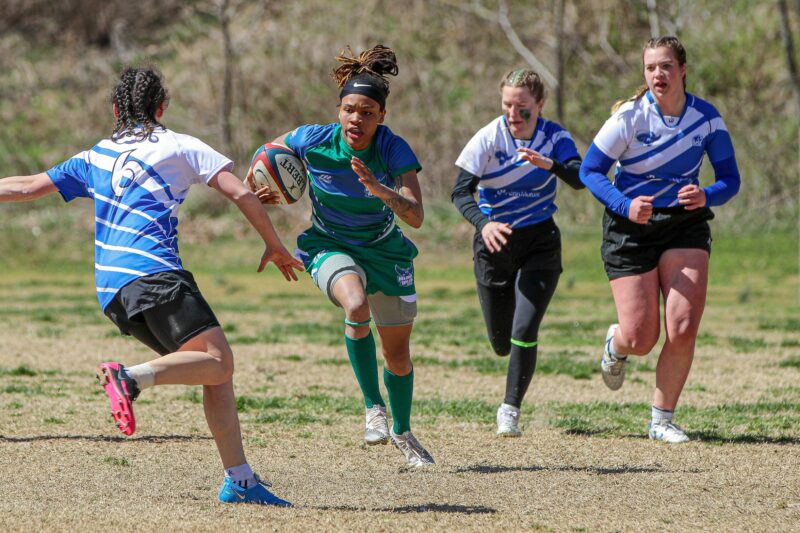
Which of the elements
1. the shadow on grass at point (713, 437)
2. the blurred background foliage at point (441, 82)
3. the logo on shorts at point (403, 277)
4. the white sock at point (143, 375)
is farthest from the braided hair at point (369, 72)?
the blurred background foliage at point (441, 82)

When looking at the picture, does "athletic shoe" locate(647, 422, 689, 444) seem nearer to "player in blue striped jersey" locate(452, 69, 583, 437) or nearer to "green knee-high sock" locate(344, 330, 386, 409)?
"player in blue striped jersey" locate(452, 69, 583, 437)

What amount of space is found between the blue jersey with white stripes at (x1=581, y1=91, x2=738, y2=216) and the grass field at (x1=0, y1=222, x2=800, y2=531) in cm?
150

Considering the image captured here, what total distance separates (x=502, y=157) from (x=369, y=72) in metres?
1.45

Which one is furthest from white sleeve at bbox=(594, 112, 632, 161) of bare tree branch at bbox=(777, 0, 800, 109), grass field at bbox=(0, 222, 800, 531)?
bare tree branch at bbox=(777, 0, 800, 109)

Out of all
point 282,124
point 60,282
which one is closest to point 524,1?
point 282,124

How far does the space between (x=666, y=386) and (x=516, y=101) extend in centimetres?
194

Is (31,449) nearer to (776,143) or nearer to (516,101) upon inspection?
(516,101)

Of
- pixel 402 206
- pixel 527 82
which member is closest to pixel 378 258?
pixel 402 206

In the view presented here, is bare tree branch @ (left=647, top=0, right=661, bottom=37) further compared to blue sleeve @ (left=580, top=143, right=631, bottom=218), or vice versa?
bare tree branch @ (left=647, top=0, right=661, bottom=37)

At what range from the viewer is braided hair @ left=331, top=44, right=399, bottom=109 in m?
6.23

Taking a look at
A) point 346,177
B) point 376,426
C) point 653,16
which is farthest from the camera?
point 653,16

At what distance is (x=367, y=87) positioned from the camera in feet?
20.4

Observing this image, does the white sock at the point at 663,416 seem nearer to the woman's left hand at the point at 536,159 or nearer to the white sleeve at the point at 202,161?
the woman's left hand at the point at 536,159

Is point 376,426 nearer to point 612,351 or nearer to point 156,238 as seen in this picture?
point 612,351
